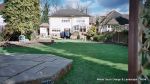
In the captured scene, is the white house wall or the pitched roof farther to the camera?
the pitched roof

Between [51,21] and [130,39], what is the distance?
55.5 meters

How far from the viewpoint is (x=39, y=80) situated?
14.0ft

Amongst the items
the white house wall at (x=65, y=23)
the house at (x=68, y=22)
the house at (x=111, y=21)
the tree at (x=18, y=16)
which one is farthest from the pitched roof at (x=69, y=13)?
the tree at (x=18, y=16)

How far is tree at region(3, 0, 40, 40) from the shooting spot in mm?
19875

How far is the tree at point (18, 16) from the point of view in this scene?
19875mm

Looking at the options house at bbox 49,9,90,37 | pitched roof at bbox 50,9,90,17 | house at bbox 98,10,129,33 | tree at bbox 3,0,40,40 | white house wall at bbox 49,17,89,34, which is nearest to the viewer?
tree at bbox 3,0,40,40

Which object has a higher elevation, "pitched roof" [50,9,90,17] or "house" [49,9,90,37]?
"pitched roof" [50,9,90,17]

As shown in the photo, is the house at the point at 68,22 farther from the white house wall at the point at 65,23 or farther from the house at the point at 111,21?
the house at the point at 111,21

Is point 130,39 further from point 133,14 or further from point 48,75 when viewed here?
point 48,75

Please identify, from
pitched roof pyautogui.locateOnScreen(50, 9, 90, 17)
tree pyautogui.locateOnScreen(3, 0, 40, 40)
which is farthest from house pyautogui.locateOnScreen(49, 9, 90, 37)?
tree pyautogui.locateOnScreen(3, 0, 40, 40)

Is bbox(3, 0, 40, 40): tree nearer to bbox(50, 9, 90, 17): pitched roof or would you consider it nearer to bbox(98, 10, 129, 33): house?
bbox(98, 10, 129, 33): house

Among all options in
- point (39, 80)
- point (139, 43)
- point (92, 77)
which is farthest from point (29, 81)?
point (139, 43)

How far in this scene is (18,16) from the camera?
20047 millimetres

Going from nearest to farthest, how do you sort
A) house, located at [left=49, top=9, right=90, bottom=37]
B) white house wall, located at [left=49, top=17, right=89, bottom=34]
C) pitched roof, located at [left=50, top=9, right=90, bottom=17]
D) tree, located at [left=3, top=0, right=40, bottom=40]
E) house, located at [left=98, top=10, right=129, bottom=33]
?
1. tree, located at [left=3, top=0, right=40, bottom=40]
2. house, located at [left=98, top=10, right=129, bottom=33]
3. house, located at [left=49, top=9, right=90, bottom=37]
4. white house wall, located at [left=49, top=17, right=89, bottom=34]
5. pitched roof, located at [left=50, top=9, right=90, bottom=17]
